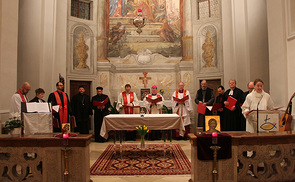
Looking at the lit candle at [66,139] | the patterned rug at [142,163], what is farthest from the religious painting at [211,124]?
the lit candle at [66,139]

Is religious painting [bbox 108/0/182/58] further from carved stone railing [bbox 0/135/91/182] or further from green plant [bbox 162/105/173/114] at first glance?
carved stone railing [bbox 0/135/91/182]

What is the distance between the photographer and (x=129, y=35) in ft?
36.0

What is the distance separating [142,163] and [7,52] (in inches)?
158

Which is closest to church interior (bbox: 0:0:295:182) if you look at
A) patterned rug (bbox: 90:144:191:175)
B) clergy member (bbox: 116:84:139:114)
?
patterned rug (bbox: 90:144:191:175)

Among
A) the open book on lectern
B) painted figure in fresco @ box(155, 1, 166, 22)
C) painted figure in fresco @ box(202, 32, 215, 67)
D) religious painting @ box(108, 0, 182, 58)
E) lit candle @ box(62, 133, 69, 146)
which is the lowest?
lit candle @ box(62, 133, 69, 146)

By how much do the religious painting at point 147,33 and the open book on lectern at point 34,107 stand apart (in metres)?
6.77

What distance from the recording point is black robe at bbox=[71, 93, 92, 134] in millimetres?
8117

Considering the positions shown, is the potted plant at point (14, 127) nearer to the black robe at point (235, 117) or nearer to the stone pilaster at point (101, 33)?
the black robe at point (235, 117)

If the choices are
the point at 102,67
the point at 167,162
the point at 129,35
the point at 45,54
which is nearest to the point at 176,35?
the point at 129,35

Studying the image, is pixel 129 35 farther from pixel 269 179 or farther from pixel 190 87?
pixel 269 179

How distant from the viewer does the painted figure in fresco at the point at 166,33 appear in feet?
35.9

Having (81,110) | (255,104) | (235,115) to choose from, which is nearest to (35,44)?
(81,110)

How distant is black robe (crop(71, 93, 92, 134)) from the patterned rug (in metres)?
1.99

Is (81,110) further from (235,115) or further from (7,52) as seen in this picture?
(235,115)
